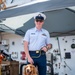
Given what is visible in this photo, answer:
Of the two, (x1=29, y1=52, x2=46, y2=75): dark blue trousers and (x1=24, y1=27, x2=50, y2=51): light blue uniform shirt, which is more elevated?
(x1=24, y1=27, x2=50, y2=51): light blue uniform shirt

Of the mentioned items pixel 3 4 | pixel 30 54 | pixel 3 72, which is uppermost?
pixel 3 4

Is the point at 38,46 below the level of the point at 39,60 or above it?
above

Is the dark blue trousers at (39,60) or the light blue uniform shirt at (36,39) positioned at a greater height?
the light blue uniform shirt at (36,39)

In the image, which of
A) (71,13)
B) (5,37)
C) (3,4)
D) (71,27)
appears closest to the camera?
(71,13)

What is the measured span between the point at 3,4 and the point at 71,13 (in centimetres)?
265

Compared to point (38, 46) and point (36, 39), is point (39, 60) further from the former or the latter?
point (36, 39)

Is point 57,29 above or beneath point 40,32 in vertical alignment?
above

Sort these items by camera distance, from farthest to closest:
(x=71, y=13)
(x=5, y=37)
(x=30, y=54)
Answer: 1. (x=5, y=37)
2. (x=71, y=13)
3. (x=30, y=54)

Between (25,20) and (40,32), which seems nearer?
(40,32)

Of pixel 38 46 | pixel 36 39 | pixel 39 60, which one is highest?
pixel 36 39

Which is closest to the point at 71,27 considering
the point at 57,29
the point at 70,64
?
the point at 57,29

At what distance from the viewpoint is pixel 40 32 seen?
127 inches

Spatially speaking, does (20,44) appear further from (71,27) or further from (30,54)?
(30,54)

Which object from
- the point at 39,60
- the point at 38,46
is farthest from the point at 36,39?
the point at 39,60
